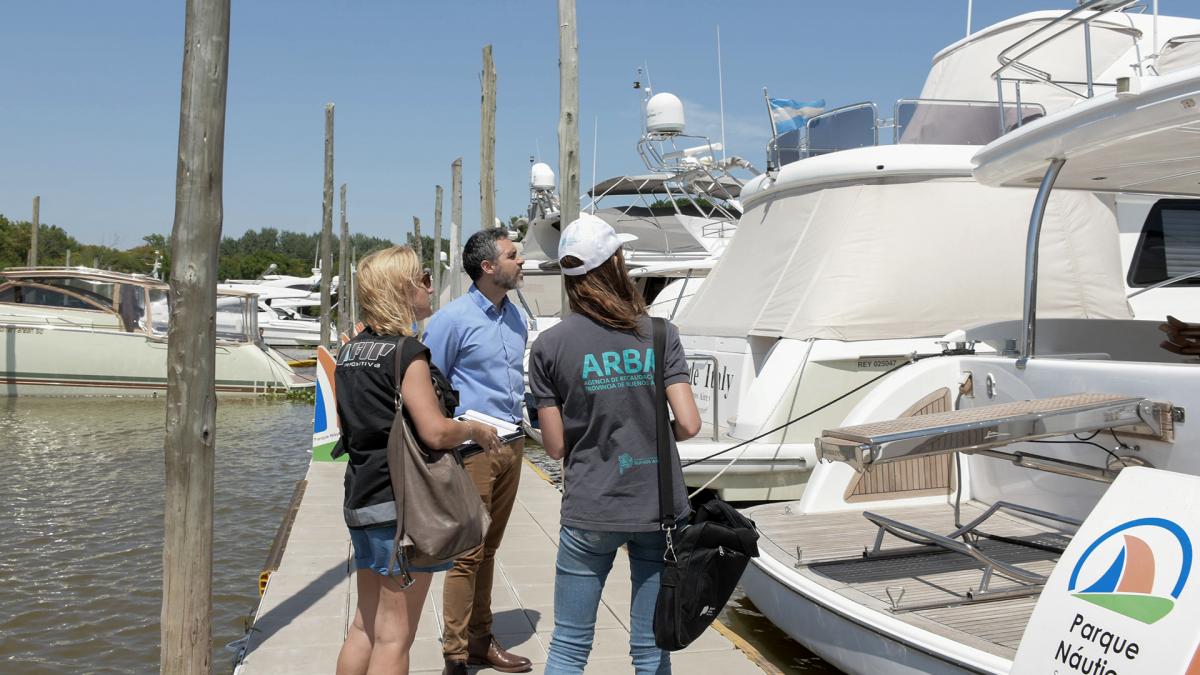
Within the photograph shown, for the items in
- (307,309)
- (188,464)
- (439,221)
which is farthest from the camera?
(307,309)

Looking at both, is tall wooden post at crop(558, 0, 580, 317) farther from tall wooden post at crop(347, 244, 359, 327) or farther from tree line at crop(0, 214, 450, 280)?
tree line at crop(0, 214, 450, 280)

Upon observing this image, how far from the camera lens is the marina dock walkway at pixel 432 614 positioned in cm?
466

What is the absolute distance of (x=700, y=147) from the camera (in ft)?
57.8

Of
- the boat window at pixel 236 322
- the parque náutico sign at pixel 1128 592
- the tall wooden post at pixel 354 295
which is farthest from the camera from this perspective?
the boat window at pixel 236 322

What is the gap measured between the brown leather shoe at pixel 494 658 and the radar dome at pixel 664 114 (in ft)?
45.4

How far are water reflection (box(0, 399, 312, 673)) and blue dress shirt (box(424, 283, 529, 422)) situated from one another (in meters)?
2.92

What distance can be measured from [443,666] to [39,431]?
48.0 feet

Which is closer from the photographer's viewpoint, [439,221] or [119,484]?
[119,484]

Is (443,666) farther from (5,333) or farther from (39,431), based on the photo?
(5,333)

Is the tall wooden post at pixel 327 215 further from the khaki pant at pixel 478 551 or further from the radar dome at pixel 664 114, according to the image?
the khaki pant at pixel 478 551

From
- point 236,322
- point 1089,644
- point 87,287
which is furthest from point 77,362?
point 1089,644

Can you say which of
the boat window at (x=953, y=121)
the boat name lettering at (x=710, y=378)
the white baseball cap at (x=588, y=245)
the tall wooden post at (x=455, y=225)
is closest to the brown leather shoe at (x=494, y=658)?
the white baseball cap at (x=588, y=245)

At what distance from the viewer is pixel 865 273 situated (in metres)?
8.30

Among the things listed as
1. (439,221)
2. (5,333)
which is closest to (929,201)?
(5,333)
